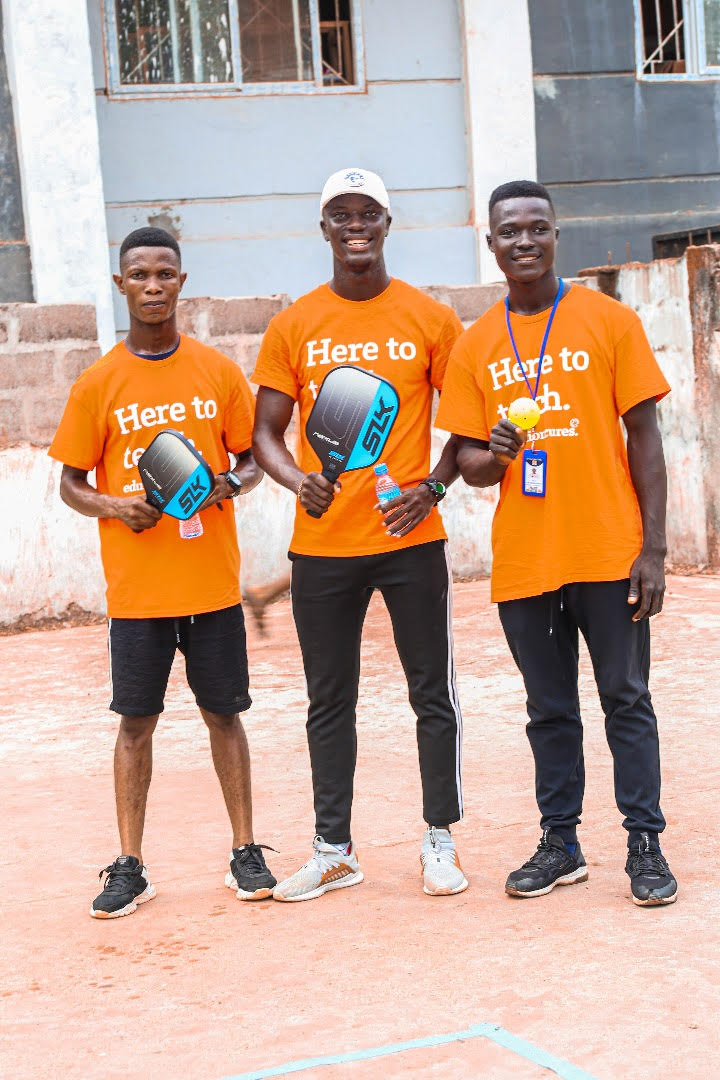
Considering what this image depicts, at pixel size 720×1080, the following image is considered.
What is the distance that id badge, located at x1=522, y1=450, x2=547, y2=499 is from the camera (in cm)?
441

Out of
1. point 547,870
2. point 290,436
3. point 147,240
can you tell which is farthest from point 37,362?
point 547,870

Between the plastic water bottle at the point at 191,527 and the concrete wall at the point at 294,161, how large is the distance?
26.4 feet

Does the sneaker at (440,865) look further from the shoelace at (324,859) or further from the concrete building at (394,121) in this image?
the concrete building at (394,121)

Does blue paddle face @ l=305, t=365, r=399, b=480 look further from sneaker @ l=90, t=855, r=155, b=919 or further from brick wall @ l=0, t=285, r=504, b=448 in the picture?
brick wall @ l=0, t=285, r=504, b=448

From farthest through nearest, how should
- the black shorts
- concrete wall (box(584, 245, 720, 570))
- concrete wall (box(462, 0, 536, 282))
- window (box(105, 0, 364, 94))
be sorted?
concrete wall (box(462, 0, 536, 282)), window (box(105, 0, 364, 94)), concrete wall (box(584, 245, 720, 570)), the black shorts

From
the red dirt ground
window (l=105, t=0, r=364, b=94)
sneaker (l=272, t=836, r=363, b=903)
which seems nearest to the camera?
the red dirt ground

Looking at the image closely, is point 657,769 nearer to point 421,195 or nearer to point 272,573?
point 272,573

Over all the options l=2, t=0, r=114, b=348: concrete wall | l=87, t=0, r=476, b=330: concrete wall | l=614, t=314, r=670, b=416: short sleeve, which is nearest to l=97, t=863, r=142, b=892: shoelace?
l=614, t=314, r=670, b=416: short sleeve

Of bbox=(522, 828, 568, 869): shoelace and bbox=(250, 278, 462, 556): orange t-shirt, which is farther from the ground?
bbox=(250, 278, 462, 556): orange t-shirt

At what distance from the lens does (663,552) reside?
4.37 meters

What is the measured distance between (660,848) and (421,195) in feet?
31.6

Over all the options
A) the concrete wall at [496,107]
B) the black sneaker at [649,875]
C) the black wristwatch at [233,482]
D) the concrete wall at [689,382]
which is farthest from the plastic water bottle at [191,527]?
the concrete wall at [496,107]

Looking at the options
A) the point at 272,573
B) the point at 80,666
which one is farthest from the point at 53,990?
the point at 272,573

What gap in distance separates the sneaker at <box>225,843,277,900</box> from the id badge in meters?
1.49
